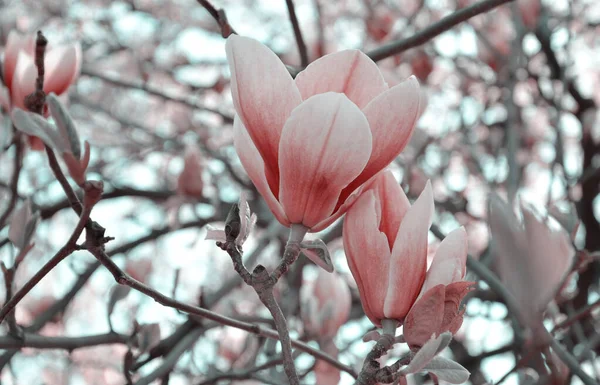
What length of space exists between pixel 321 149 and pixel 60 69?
53 centimetres

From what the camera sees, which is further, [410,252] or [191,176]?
[191,176]

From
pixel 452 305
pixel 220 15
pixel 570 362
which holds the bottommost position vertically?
pixel 570 362

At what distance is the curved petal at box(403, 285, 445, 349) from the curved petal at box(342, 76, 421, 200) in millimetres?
91

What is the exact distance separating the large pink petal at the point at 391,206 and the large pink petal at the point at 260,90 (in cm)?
8

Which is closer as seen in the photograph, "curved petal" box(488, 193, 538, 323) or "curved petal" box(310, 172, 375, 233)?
"curved petal" box(488, 193, 538, 323)

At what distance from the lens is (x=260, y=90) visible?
1.49ft

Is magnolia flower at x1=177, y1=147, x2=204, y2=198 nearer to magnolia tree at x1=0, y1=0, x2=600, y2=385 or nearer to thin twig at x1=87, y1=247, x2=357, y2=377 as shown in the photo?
magnolia tree at x1=0, y1=0, x2=600, y2=385

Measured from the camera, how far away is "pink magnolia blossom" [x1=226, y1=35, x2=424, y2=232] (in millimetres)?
435

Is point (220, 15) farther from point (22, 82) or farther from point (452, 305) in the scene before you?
point (452, 305)


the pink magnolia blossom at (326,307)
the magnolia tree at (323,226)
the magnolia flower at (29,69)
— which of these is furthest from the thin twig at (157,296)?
the magnolia flower at (29,69)

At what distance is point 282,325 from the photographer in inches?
17.1

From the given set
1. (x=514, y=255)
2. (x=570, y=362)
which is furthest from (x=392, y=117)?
(x=570, y=362)

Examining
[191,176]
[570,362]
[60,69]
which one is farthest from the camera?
[191,176]

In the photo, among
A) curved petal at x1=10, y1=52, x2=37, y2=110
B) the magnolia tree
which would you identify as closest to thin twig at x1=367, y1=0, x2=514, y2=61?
the magnolia tree
